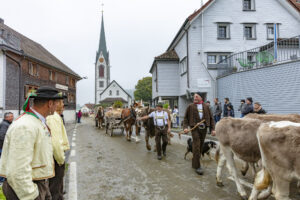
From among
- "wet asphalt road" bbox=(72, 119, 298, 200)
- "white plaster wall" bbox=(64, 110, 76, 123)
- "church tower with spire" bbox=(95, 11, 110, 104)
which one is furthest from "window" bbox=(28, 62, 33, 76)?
"church tower with spire" bbox=(95, 11, 110, 104)

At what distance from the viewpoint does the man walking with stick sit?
5754 millimetres

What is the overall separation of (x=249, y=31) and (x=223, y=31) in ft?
7.50

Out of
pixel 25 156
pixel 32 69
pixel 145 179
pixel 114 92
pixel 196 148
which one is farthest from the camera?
pixel 114 92

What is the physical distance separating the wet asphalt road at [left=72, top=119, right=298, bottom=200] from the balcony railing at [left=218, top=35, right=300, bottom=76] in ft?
25.9

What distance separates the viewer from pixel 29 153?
188 centimetres

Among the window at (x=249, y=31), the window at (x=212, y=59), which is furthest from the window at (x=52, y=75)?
the window at (x=249, y=31)

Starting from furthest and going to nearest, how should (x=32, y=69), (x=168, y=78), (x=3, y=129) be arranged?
(x=32, y=69), (x=168, y=78), (x=3, y=129)

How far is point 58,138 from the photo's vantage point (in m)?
3.15

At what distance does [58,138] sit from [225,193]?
3.37 m

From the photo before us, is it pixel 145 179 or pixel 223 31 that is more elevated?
pixel 223 31

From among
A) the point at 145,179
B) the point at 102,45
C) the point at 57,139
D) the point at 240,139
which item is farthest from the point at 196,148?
the point at 102,45

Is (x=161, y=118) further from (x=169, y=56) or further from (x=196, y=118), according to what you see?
(x=169, y=56)

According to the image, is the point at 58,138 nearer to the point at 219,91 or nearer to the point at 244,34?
the point at 219,91

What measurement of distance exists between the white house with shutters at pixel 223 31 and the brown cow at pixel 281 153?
1381cm
